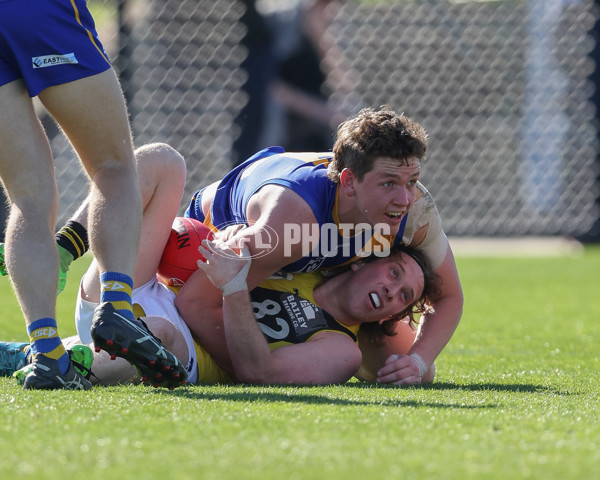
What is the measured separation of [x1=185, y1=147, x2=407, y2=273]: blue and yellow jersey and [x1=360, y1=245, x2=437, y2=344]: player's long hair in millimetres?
102

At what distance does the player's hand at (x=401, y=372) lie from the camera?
2850mm

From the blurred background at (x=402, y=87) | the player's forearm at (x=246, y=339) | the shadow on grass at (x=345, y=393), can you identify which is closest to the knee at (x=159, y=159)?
the player's forearm at (x=246, y=339)

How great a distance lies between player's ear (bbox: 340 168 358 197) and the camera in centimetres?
283

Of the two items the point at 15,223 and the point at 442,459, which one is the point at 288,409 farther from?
the point at 15,223

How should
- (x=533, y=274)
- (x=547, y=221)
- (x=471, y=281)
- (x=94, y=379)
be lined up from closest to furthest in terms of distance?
(x=94, y=379)
(x=471, y=281)
(x=533, y=274)
(x=547, y=221)

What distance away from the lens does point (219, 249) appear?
2783 mm

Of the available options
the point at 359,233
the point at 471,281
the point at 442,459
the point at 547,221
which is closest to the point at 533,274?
the point at 471,281

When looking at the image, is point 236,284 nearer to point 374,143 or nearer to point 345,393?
point 345,393

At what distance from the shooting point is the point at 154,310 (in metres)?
2.93

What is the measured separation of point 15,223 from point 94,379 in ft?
1.61

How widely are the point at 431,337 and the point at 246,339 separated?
0.66 metres

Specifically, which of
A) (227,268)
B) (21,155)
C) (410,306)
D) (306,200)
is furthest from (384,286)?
(21,155)

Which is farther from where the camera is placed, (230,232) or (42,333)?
(230,232)

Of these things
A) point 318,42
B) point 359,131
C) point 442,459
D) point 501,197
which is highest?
point 359,131
